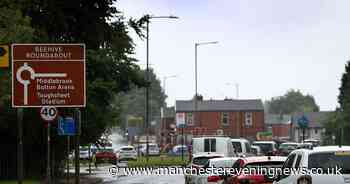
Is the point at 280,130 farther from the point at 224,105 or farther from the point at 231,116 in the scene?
the point at 231,116

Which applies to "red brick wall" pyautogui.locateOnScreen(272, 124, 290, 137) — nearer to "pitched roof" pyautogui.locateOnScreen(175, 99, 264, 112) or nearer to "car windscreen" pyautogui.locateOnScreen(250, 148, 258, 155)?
"pitched roof" pyautogui.locateOnScreen(175, 99, 264, 112)

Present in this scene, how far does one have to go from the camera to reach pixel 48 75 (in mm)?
22797

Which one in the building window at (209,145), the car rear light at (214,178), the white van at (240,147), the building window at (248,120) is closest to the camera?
the car rear light at (214,178)

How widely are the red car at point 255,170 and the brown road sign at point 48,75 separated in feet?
15.2

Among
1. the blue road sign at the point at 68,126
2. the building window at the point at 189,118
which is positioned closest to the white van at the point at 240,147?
the blue road sign at the point at 68,126

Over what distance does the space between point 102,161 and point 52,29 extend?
35882mm

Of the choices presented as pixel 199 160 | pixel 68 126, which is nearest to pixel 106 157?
pixel 199 160

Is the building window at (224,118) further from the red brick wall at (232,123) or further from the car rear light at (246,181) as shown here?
the car rear light at (246,181)

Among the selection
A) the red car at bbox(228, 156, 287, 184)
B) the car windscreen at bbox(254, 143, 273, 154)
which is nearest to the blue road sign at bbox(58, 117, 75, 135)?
the red car at bbox(228, 156, 287, 184)

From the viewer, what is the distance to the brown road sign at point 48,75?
2252 centimetres

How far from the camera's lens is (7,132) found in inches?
1599

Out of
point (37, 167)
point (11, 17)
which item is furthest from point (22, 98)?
point (37, 167)

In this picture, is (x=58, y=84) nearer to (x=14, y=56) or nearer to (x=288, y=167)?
(x=14, y=56)

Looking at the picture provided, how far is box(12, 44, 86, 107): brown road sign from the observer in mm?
22516
